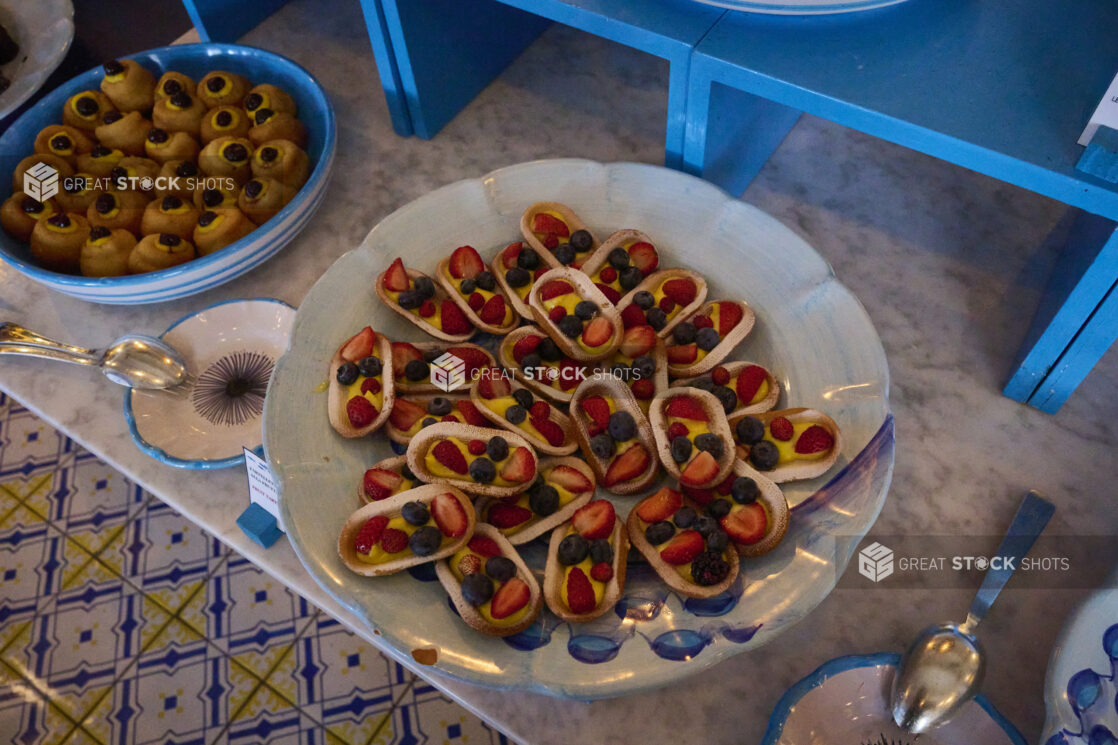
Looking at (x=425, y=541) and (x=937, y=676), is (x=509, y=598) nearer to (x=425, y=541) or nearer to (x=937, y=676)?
(x=425, y=541)

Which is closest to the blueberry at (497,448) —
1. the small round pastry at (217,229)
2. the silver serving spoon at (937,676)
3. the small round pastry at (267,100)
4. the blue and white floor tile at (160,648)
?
the silver serving spoon at (937,676)

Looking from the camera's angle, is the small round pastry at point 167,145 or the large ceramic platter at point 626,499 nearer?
the large ceramic platter at point 626,499

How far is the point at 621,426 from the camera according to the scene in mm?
912

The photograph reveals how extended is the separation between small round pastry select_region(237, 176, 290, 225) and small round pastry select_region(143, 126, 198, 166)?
0.52ft

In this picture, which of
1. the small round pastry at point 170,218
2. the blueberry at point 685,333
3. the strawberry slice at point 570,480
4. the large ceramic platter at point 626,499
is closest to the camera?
the large ceramic platter at point 626,499

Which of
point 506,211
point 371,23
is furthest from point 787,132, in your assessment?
point 371,23

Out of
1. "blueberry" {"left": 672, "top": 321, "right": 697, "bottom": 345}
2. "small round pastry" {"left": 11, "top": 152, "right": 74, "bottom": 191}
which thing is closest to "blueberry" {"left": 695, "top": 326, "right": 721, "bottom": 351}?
A: "blueberry" {"left": 672, "top": 321, "right": 697, "bottom": 345}

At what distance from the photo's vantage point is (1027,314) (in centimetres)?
119

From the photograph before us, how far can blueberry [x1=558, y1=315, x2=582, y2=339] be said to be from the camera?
0.99 meters

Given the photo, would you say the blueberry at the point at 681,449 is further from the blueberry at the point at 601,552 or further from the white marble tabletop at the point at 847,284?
the white marble tabletop at the point at 847,284

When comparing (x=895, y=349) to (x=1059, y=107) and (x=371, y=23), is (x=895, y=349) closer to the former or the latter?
(x=1059, y=107)

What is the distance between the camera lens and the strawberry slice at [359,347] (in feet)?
3.30

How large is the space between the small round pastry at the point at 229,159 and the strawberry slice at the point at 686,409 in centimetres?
82

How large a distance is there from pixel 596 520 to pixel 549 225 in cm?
45
